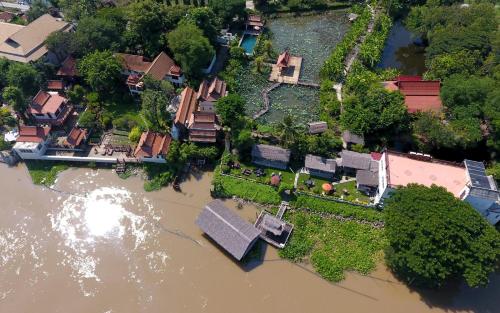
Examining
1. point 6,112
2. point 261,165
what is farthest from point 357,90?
point 6,112

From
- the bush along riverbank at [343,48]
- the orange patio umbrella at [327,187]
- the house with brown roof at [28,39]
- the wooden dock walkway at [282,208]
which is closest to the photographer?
the wooden dock walkway at [282,208]

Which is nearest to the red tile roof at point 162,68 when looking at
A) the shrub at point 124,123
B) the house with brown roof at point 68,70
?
the shrub at point 124,123

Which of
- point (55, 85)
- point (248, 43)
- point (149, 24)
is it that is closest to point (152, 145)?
point (55, 85)

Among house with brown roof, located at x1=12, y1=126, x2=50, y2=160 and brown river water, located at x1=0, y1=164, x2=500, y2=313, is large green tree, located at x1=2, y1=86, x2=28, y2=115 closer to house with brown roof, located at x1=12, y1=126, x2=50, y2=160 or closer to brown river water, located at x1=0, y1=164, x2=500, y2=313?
house with brown roof, located at x1=12, y1=126, x2=50, y2=160

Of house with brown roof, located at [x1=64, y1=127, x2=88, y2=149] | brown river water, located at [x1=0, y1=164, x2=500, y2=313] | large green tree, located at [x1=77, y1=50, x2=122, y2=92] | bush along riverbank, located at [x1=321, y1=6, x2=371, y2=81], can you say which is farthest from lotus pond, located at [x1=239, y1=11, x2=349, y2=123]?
house with brown roof, located at [x1=64, y1=127, x2=88, y2=149]

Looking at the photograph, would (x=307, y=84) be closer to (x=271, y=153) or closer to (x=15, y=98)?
(x=271, y=153)

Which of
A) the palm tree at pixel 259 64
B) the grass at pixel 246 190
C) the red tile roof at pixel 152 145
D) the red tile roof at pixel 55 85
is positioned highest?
the palm tree at pixel 259 64

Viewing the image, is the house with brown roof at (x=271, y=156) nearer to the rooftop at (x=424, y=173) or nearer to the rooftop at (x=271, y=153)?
the rooftop at (x=271, y=153)

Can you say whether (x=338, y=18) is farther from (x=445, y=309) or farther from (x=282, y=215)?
(x=445, y=309)
